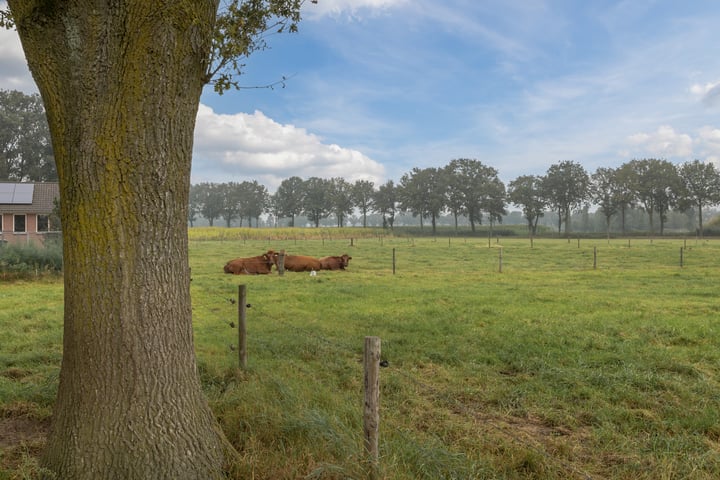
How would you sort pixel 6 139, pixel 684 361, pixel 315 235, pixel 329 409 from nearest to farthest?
pixel 329 409
pixel 684 361
pixel 6 139
pixel 315 235

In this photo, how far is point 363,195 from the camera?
115188 mm

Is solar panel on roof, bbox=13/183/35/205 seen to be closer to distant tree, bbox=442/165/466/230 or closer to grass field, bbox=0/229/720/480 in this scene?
grass field, bbox=0/229/720/480

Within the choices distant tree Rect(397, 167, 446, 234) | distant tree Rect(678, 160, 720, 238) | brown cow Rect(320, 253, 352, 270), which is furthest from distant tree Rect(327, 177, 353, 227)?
brown cow Rect(320, 253, 352, 270)

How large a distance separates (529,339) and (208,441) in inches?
229

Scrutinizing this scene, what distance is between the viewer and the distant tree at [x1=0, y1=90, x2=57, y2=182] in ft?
212

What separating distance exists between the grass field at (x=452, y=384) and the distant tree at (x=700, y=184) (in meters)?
85.0

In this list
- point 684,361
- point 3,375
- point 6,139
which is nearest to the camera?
point 3,375

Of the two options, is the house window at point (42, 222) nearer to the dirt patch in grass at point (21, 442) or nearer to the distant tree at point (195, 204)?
the dirt patch in grass at point (21, 442)

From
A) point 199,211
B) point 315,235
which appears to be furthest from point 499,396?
point 199,211

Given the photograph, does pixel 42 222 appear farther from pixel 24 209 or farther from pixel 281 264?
pixel 281 264

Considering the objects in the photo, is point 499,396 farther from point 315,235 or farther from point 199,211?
point 199,211

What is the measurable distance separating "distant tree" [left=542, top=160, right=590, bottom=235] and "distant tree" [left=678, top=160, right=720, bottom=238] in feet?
52.8

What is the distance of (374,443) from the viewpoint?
3.26m

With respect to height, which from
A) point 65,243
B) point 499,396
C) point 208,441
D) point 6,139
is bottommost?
point 499,396
